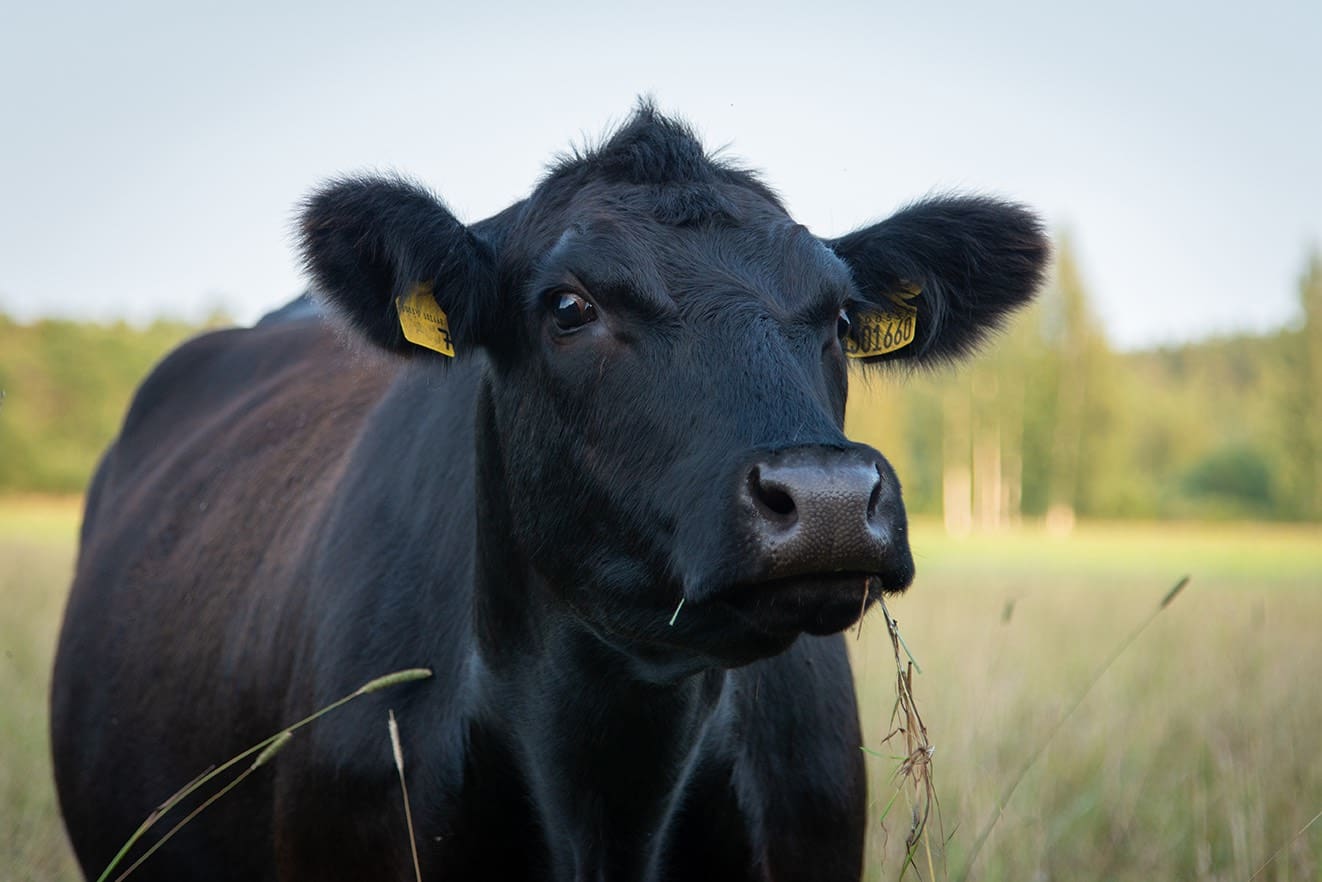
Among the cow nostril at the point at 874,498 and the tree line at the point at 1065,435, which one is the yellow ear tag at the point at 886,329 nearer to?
the cow nostril at the point at 874,498

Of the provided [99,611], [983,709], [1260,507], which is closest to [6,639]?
[99,611]

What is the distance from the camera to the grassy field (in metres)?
4.98

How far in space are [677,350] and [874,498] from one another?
0.65m

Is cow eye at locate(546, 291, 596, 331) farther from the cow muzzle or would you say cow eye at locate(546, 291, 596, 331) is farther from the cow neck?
the cow muzzle

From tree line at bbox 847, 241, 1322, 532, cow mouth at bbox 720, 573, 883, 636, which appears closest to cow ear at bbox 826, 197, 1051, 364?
cow mouth at bbox 720, 573, 883, 636

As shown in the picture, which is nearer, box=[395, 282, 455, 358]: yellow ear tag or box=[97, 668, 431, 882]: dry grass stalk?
box=[97, 668, 431, 882]: dry grass stalk

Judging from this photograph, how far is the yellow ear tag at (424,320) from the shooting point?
3121 millimetres

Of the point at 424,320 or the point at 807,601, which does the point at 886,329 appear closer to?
the point at 424,320

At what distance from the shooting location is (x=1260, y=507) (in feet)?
288

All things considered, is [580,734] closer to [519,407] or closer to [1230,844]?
[519,407]

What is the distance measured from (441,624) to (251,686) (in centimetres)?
96

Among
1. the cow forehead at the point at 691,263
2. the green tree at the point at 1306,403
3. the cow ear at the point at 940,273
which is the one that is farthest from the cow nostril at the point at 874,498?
the green tree at the point at 1306,403

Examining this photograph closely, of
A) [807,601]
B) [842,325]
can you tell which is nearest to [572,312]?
[842,325]

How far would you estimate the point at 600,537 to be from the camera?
8.96 ft
